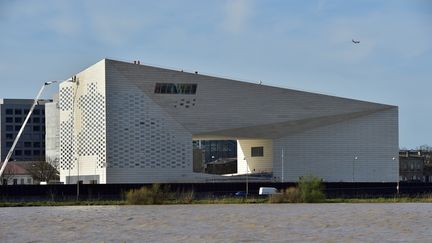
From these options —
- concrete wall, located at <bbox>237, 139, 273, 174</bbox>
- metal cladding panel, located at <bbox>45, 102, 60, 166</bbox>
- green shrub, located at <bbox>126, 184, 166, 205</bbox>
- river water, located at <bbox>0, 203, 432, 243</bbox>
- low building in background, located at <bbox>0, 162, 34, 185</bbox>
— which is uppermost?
metal cladding panel, located at <bbox>45, 102, 60, 166</bbox>

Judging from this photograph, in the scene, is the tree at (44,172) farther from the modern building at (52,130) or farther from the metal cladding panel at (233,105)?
the metal cladding panel at (233,105)

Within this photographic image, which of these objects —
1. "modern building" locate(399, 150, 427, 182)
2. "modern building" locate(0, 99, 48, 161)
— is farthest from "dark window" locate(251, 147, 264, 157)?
"modern building" locate(0, 99, 48, 161)

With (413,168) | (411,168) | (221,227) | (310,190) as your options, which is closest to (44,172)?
(310,190)

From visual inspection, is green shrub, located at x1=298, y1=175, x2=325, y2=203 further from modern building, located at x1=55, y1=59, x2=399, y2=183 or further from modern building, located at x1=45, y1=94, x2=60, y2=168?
modern building, located at x1=45, y1=94, x2=60, y2=168

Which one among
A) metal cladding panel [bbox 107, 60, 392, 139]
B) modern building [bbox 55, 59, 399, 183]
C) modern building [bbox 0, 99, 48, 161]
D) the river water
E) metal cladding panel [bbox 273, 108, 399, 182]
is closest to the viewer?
the river water

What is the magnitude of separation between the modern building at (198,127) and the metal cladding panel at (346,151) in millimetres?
111

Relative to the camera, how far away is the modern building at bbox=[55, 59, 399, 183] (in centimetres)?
8906

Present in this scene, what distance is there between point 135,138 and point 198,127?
701 cm

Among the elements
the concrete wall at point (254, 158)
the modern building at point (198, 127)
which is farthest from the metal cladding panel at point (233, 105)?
the concrete wall at point (254, 158)

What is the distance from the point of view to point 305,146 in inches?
3809

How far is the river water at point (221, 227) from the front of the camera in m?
28.3

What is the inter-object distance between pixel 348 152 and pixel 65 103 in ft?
105

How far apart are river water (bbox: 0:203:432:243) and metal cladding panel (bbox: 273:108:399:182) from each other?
175 feet

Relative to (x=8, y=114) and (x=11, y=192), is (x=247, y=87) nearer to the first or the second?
(x=11, y=192)
